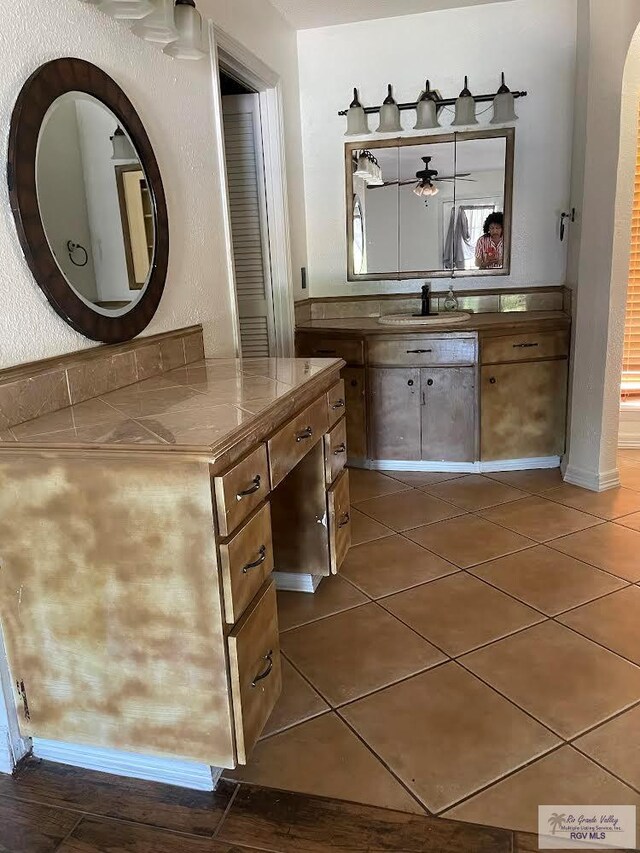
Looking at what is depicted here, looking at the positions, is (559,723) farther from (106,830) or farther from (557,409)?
(557,409)

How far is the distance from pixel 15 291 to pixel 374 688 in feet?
4.52

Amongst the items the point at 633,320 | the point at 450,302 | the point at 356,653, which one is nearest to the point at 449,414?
the point at 450,302

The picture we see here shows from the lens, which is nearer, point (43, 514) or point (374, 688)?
point (43, 514)

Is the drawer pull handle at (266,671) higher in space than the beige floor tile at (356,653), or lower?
higher

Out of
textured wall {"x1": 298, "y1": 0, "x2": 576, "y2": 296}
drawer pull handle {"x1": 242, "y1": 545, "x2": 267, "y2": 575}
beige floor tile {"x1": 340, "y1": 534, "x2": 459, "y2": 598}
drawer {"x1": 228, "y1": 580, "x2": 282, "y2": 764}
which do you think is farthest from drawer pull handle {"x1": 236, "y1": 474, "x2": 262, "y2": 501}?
textured wall {"x1": 298, "y1": 0, "x2": 576, "y2": 296}

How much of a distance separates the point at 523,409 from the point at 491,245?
0.97 meters

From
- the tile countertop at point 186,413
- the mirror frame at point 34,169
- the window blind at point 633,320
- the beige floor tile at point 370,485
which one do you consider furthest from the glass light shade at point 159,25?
the window blind at point 633,320

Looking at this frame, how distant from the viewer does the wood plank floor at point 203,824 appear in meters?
1.34

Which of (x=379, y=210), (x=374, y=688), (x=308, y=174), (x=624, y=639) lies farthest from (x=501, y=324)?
(x=374, y=688)

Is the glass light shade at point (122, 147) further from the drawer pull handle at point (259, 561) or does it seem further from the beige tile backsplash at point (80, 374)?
the drawer pull handle at point (259, 561)

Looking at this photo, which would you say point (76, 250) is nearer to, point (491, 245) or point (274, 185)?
point (274, 185)

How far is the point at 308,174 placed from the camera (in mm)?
3906

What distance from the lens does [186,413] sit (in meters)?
1.51

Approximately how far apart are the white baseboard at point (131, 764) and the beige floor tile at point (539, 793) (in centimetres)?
55
